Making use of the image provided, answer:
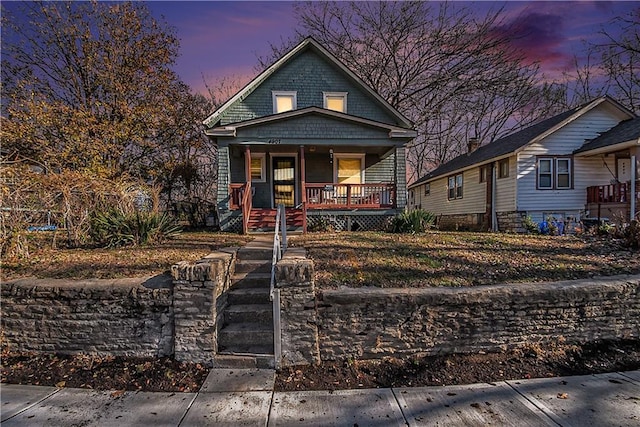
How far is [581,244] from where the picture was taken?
6.84 meters

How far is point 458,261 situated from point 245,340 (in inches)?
143

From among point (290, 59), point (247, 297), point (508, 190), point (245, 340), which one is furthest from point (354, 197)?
point (245, 340)

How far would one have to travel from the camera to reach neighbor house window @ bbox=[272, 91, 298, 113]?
12.3 metres

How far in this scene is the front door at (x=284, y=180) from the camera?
12.5 m

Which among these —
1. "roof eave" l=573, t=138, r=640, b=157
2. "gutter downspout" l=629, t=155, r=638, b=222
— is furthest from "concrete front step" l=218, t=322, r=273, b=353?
"roof eave" l=573, t=138, r=640, b=157

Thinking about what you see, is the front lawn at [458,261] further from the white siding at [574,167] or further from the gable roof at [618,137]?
the gable roof at [618,137]

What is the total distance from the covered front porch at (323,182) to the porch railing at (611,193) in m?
7.79

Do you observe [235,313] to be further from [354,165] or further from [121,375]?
[354,165]

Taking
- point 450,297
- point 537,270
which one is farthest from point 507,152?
point 450,297

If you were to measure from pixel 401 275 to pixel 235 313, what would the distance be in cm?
239

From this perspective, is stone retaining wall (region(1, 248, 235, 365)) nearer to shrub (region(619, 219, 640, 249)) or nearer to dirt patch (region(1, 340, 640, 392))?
dirt patch (region(1, 340, 640, 392))

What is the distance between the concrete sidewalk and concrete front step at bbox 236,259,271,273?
1.80 meters

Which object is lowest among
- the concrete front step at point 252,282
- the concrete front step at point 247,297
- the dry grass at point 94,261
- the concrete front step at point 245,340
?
the concrete front step at point 245,340

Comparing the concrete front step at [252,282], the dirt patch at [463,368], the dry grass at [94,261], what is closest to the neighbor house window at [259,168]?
the dry grass at [94,261]
